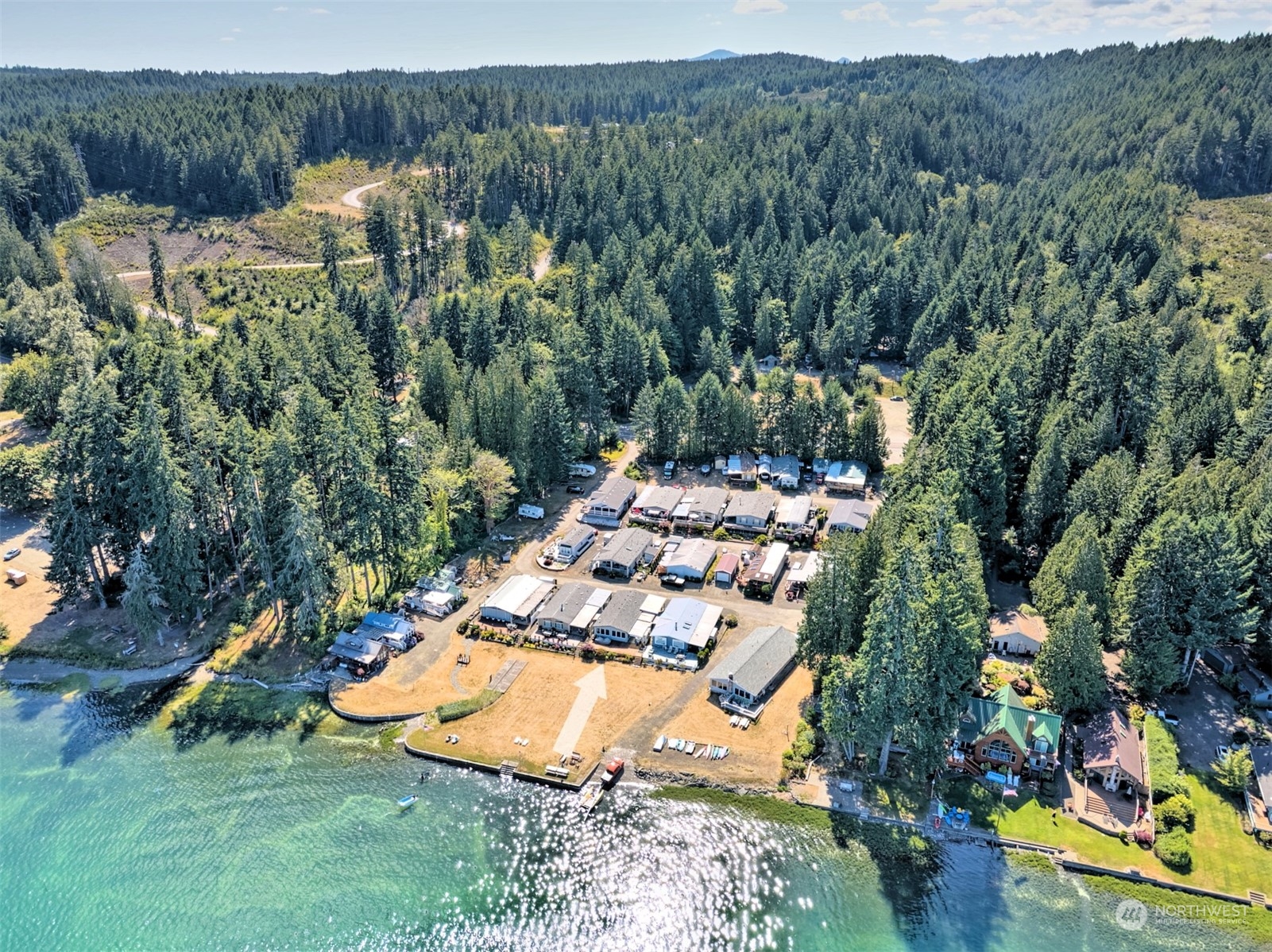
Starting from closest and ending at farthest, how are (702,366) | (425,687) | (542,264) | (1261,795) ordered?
(1261,795) → (425,687) → (702,366) → (542,264)

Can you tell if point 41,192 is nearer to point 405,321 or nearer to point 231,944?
point 405,321

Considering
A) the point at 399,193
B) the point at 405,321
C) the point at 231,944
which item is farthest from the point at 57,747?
the point at 399,193

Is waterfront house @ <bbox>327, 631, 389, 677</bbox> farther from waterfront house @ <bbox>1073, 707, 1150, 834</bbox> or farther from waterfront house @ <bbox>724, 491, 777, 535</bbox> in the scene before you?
waterfront house @ <bbox>1073, 707, 1150, 834</bbox>

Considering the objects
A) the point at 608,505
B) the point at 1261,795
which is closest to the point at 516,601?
the point at 608,505

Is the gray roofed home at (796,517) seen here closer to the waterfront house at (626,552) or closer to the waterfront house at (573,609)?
the waterfront house at (626,552)

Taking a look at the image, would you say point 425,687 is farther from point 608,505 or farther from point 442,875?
point 608,505

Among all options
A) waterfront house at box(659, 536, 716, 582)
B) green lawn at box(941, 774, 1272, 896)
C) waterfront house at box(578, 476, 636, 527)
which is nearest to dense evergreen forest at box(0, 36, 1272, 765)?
green lawn at box(941, 774, 1272, 896)
